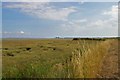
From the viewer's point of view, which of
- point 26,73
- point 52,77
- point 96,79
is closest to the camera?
point 52,77

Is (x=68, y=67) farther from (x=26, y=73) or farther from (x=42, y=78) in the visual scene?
(x=26, y=73)

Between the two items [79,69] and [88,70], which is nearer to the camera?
[79,69]

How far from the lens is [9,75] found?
29.2 feet

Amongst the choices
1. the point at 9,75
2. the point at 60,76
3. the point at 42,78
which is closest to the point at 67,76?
the point at 60,76

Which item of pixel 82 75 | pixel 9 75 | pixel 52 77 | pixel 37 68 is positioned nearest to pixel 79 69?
pixel 82 75

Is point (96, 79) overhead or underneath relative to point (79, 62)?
underneath

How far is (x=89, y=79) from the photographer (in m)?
8.60

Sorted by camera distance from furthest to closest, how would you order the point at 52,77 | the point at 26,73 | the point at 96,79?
the point at 96,79 → the point at 26,73 → the point at 52,77

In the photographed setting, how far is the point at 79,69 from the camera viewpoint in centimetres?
782

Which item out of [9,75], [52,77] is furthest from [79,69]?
[9,75]

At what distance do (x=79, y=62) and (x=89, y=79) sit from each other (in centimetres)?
86

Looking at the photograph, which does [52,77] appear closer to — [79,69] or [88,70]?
[79,69]

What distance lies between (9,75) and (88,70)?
2.35 m

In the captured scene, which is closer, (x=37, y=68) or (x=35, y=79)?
(x=35, y=79)
